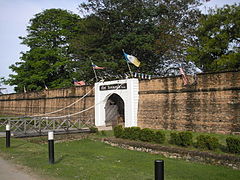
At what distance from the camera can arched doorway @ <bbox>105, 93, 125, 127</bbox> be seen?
21.7 m

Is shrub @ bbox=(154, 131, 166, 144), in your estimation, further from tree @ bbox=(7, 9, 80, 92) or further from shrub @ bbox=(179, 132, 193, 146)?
tree @ bbox=(7, 9, 80, 92)

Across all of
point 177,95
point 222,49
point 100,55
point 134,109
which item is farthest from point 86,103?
point 222,49

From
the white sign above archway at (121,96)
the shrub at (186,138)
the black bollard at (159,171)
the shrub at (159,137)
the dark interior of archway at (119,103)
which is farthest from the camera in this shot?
the dark interior of archway at (119,103)

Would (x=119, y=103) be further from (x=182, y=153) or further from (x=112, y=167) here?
(x=112, y=167)

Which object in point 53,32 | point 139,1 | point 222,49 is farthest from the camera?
point 53,32

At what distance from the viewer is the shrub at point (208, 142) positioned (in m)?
10.3

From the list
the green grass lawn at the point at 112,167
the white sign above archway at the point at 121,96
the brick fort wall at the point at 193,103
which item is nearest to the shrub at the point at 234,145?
the green grass lawn at the point at 112,167

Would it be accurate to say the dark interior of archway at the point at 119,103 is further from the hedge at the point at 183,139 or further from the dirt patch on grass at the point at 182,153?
the hedge at the point at 183,139

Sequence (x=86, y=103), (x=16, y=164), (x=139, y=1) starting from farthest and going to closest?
(x=139, y=1), (x=86, y=103), (x=16, y=164)

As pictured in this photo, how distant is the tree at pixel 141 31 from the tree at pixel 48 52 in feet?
21.0

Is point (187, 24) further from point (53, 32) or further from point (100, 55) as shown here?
point (53, 32)

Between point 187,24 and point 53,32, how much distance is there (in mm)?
15331

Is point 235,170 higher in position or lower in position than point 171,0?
lower

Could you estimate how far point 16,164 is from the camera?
8227 mm
